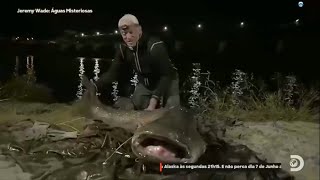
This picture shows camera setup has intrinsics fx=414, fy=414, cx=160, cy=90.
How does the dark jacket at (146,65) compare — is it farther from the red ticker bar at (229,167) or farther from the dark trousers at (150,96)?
the red ticker bar at (229,167)

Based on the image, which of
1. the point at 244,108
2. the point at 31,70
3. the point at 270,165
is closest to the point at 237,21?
the point at 244,108

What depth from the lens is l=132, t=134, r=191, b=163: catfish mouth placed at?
5.80 ft

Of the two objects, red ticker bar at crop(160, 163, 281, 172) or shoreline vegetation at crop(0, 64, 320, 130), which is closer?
red ticker bar at crop(160, 163, 281, 172)

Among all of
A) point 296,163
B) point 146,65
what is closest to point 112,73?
point 146,65

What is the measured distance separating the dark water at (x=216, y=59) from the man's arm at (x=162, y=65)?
45 mm

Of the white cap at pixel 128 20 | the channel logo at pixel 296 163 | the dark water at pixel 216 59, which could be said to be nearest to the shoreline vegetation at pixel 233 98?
the dark water at pixel 216 59

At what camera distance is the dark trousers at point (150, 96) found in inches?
74.9

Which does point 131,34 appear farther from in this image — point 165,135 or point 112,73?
point 165,135

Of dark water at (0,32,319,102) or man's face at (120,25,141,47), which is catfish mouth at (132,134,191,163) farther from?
man's face at (120,25,141,47)

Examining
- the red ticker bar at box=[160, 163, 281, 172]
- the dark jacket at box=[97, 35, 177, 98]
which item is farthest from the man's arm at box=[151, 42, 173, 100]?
the red ticker bar at box=[160, 163, 281, 172]

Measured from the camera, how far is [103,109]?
76.2 inches

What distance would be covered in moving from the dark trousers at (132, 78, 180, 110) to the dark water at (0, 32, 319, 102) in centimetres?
4

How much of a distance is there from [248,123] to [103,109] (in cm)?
69

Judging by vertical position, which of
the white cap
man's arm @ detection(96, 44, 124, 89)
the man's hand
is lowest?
the man's hand
